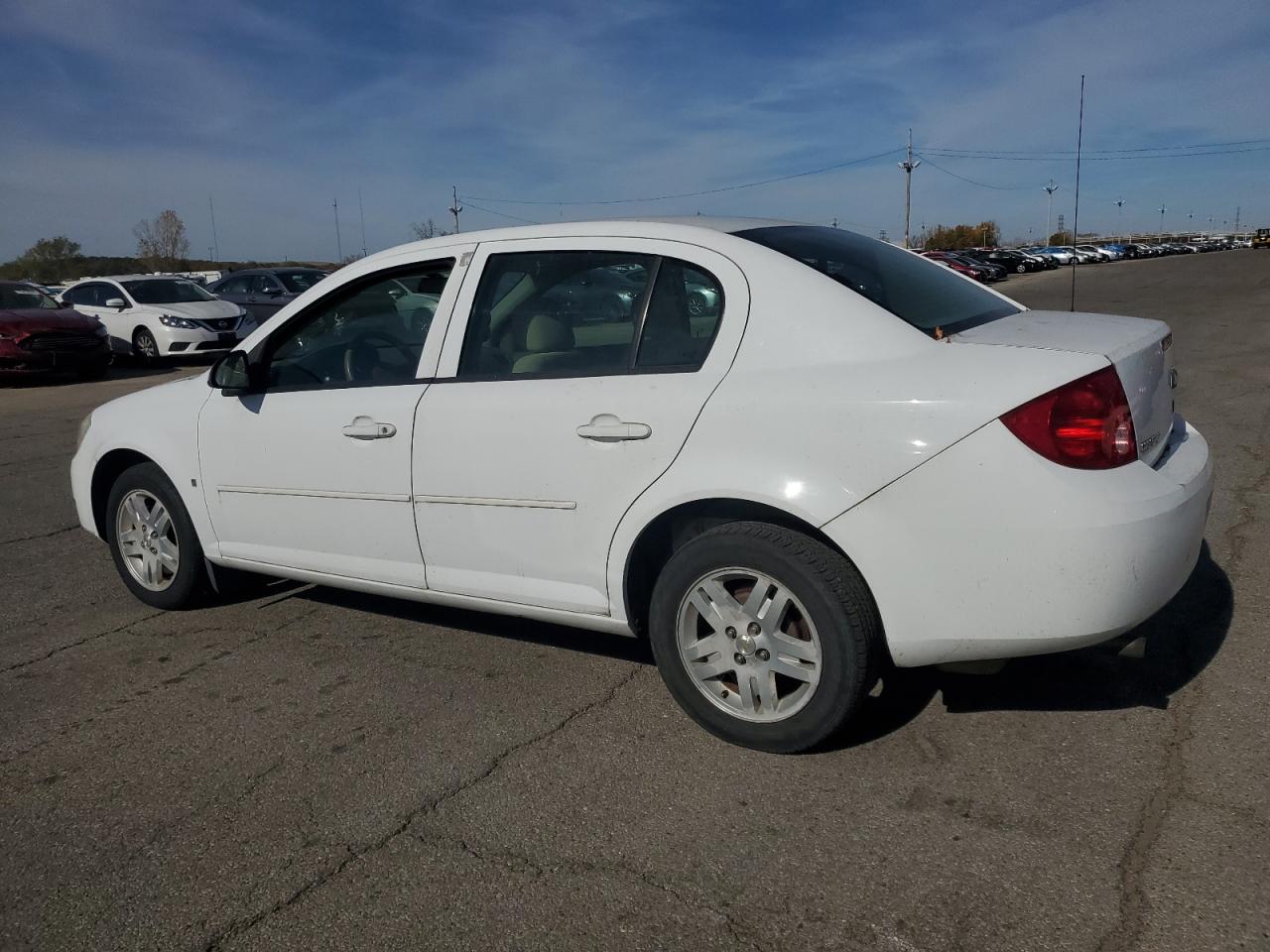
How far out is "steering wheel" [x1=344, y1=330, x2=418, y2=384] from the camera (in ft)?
13.8

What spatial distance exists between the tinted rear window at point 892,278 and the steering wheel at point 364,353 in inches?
59.8

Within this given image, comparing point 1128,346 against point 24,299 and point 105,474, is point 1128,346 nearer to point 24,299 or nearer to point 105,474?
point 105,474

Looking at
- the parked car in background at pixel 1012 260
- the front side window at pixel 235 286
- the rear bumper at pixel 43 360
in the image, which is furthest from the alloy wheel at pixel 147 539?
the parked car in background at pixel 1012 260

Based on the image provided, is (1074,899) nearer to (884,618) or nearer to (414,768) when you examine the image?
(884,618)

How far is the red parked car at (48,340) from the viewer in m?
15.5

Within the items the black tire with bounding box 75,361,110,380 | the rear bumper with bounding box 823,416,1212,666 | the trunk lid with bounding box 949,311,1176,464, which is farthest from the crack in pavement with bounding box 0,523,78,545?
the black tire with bounding box 75,361,110,380

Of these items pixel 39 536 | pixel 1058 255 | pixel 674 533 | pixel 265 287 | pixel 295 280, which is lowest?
pixel 39 536

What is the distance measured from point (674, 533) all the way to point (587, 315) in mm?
834

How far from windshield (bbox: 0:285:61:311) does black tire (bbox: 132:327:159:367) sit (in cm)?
139

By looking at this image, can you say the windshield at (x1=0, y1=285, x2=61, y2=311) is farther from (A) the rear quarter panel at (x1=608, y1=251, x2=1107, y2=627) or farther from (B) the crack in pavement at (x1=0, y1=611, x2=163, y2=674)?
(A) the rear quarter panel at (x1=608, y1=251, x2=1107, y2=627)

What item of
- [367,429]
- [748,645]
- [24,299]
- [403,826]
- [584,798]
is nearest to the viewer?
[403,826]

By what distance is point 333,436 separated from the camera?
4062mm

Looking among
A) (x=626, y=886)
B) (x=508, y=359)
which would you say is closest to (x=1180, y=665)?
(x=626, y=886)

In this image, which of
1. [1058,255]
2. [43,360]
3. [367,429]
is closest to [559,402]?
[367,429]
